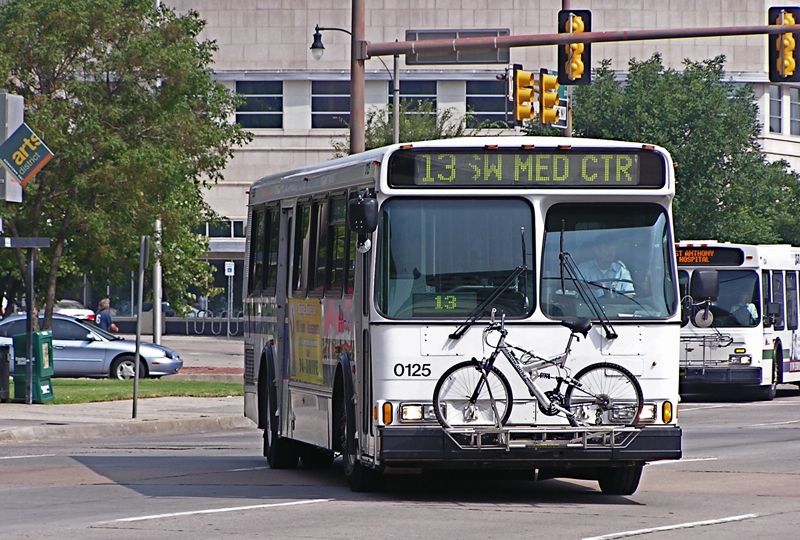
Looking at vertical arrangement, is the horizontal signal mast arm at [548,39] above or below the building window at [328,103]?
below

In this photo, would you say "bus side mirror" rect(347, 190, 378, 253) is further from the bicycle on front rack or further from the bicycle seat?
the bicycle seat

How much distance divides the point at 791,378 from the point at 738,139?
19762mm

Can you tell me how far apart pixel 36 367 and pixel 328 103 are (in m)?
51.0

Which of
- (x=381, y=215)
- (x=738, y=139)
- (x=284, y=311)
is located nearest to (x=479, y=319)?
(x=381, y=215)

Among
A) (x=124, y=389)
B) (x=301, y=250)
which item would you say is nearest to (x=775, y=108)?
(x=124, y=389)

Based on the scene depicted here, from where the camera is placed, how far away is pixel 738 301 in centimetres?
3194

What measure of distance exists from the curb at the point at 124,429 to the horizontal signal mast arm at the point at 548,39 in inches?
225

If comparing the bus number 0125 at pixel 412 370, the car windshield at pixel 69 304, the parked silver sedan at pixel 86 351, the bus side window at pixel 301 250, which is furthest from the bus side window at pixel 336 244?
the car windshield at pixel 69 304

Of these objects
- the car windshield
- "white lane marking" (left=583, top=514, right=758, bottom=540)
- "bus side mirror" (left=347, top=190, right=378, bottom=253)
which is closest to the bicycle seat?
"bus side mirror" (left=347, top=190, right=378, bottom=253)

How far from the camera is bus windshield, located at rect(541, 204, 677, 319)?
13.9 metres

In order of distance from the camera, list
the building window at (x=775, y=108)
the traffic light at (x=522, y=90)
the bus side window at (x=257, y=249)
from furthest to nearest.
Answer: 1. the building window at (x=775, y=108)
2. the traffic light at (x=522, y=90)
3. the bus side window at (x=257, y=249)

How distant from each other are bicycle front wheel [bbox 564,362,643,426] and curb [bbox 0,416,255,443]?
10.3 metres

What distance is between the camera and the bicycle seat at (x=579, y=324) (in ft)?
44.9

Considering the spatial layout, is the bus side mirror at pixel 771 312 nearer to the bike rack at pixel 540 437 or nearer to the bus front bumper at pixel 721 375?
the bus front bumper at pixel 721 375
